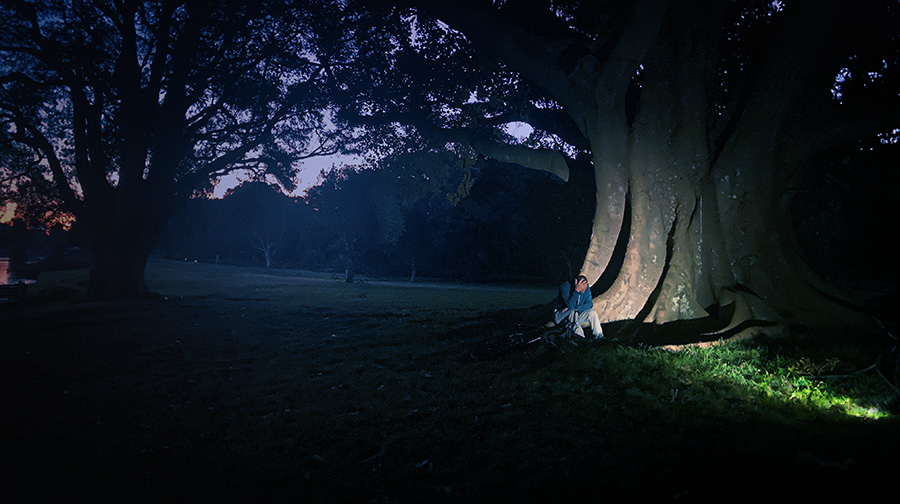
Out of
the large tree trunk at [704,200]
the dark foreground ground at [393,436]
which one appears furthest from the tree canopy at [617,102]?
the dark foreground ground at [393,436]

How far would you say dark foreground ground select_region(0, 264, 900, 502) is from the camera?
3.18 metres

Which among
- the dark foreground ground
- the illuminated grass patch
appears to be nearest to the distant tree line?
the illuminated grass patch

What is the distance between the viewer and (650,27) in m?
8.13

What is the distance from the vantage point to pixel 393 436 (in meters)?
4.39

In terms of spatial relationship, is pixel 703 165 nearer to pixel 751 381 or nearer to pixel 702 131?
pixel 702 131

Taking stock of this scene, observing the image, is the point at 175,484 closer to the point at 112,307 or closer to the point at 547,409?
the point at 547,409

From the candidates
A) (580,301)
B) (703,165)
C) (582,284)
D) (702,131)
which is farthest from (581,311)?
(702,131)

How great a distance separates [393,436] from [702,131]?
25.4 feet

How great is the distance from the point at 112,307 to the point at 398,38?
13.0 m

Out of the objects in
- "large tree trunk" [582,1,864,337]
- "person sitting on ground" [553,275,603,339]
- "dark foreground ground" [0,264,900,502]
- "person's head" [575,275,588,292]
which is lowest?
"dark foreground ground" [0,264,900,502]

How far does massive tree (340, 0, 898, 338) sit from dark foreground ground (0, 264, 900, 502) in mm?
2802

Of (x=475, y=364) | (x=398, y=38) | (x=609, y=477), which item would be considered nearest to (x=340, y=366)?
(x=475, y=364)

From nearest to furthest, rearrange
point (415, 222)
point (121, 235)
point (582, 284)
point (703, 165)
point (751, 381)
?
point (751, 381)
point (582, 284)
point (703, 165)
point (121, 235)
point (415, 222)

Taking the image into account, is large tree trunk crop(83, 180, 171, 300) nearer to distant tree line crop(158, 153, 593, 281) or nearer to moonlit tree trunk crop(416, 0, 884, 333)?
distant tree line crop(158, 153, 593, 281)
